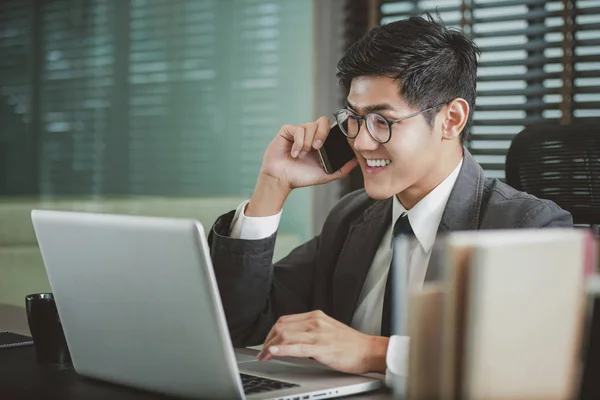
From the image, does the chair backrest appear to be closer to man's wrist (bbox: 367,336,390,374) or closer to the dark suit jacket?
the dark suit jacket

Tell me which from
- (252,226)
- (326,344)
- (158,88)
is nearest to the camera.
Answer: (326,344)

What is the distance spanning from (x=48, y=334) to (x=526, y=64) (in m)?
2.26

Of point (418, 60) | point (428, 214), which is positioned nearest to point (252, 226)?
point (428, 214)

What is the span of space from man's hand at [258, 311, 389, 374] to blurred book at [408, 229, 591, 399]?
0.56 metres

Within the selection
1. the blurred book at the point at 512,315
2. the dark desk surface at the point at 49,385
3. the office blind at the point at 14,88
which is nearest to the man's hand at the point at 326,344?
the dark desk surface at the point at 49,385

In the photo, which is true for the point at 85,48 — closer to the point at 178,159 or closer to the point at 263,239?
the point at 178,159

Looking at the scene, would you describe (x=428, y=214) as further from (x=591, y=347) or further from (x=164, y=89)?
(x=164, y=89)

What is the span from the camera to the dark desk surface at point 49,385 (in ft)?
3.68

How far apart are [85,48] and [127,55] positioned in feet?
0.50

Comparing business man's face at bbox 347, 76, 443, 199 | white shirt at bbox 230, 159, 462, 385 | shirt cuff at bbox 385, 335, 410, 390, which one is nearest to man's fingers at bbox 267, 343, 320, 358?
shirt cuff at bbox 385, 335, 410, 390

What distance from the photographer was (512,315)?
682 mm

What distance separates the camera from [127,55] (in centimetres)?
271

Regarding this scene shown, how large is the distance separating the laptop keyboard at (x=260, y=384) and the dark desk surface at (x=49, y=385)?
0.10 meters

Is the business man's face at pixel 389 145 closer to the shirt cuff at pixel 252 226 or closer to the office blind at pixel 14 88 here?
the shirt cuff at pixel 252 226
